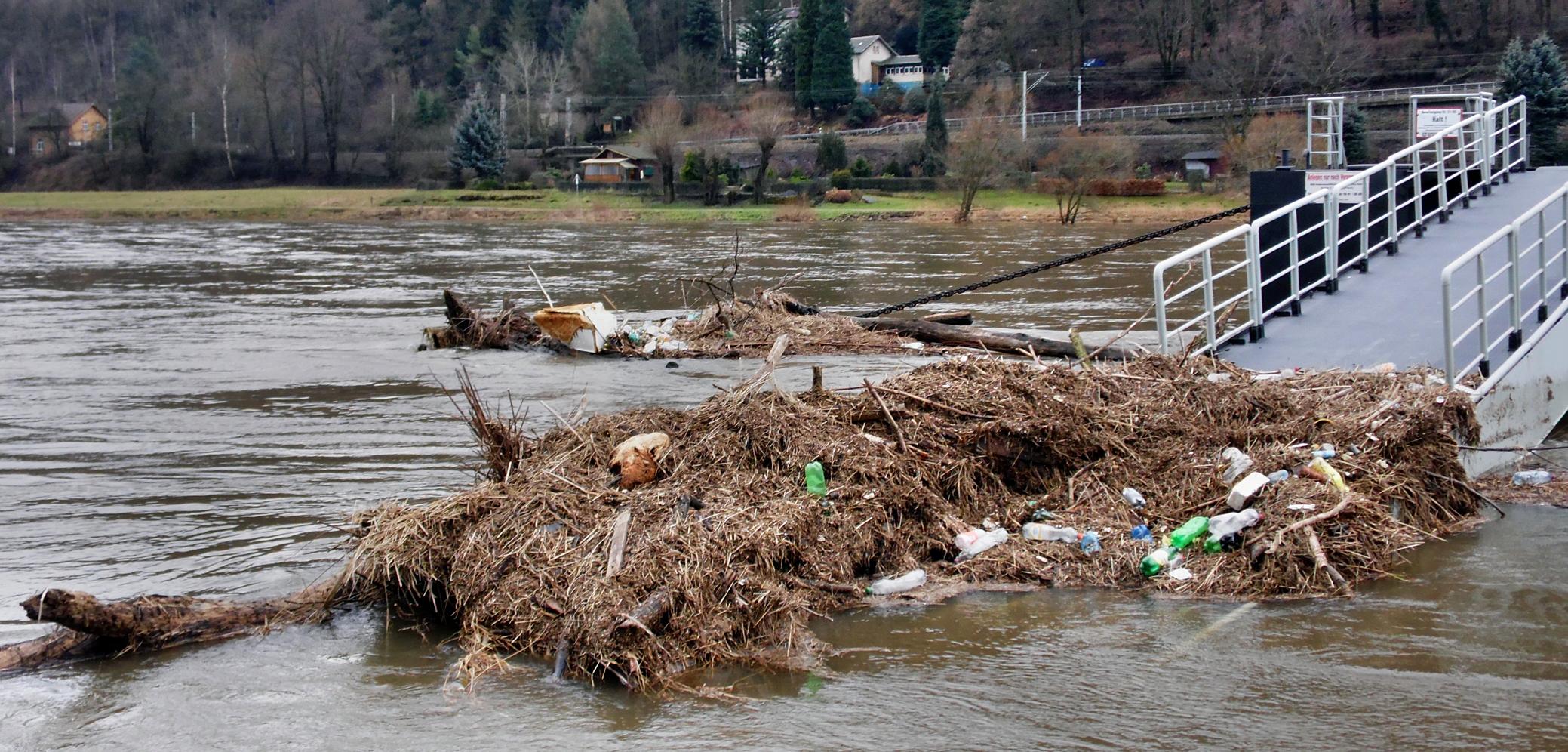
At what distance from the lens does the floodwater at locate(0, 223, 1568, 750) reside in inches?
227

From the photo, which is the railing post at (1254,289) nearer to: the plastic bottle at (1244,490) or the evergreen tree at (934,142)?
the plastic bottle at (1244,490)

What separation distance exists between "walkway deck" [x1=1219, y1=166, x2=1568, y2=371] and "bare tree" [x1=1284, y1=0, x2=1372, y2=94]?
70856 millimetres

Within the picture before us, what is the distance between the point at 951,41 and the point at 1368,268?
101308 millimetres

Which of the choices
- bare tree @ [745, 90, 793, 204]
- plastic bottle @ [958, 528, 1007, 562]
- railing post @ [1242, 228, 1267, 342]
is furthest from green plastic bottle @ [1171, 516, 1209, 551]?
bare tree @ [745, 90, 793, 204]

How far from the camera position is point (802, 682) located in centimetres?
621

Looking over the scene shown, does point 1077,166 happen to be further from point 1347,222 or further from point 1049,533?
point 1049,533

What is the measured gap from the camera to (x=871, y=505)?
7391mm

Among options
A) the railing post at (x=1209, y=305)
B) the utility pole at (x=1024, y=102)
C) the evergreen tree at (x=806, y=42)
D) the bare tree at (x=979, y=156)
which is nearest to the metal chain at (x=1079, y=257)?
the railing post at (x=1209, y=305)

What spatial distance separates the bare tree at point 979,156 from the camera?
5391 centimetres

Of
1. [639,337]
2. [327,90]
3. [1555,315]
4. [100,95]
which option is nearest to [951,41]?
[327,90]

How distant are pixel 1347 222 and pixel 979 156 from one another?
40861 millimetres

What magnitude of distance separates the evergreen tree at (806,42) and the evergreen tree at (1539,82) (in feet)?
187

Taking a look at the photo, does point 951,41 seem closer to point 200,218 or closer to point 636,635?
point 200,218

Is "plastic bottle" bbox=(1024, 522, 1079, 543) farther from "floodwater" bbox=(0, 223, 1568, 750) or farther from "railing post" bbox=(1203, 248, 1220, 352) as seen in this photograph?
"railing post" bbox=(1203, 248, 1220, 352)
